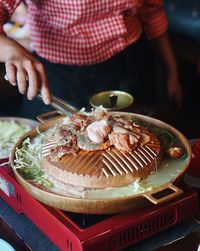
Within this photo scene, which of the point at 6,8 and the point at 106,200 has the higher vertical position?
the point at 6,8

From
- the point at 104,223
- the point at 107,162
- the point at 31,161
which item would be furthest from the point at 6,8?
the point at 104,223

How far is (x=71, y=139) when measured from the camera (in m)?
1.42

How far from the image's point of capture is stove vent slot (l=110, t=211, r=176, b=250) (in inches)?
52.3

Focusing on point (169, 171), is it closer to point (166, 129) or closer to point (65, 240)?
point (166, 129)

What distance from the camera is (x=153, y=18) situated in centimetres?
275

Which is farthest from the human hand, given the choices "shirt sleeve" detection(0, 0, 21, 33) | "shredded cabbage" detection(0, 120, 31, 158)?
"shirt sleeve" detection(0, 0, 21, 33)

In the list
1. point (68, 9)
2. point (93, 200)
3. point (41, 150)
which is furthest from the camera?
point (68, 9)

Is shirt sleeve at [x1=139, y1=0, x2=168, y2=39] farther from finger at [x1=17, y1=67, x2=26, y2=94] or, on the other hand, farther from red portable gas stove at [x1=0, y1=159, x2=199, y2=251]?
red portable gas stove at [x1=0, y1=159, x2=199, y2=251]

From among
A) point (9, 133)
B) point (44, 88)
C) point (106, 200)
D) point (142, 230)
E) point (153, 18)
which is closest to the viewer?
point (106, 200)

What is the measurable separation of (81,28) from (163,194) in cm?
125

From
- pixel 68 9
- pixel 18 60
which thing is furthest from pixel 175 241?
pixel 68 9

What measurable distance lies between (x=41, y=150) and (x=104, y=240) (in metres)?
0.37

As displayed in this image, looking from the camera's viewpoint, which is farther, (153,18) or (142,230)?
(153,18)

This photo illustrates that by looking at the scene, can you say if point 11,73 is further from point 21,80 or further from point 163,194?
point 163,194
